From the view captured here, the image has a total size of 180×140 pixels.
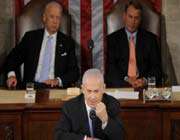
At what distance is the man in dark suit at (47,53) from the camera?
17.8ft

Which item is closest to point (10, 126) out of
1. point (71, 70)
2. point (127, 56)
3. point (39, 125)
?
point (39, 125)

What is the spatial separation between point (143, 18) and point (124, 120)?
1.99 m

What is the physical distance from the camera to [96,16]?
610cm

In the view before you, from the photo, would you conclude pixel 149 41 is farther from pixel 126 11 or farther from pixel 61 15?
pixel 61 15

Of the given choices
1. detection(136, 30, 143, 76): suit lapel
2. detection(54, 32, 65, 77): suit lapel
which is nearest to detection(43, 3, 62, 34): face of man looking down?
detection(54, 32, 65, 77): suit lapel

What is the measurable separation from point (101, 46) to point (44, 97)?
193 cm

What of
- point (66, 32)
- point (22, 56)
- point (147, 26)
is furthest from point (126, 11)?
point (22, 56)

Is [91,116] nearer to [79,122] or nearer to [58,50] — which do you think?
[79,122]

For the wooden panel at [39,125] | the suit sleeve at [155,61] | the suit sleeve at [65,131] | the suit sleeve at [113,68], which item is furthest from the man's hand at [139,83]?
the suit sleeve at [65,131]

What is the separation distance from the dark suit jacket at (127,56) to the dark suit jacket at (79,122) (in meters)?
2.13

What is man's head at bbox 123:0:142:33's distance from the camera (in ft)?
18.1

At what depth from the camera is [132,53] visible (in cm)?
555

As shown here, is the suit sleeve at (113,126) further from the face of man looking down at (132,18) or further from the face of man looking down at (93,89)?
the face of man looking down at (132,18)

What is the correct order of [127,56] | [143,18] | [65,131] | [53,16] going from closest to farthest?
[65,131] → [53,16] → [127,56] → [143,18]
